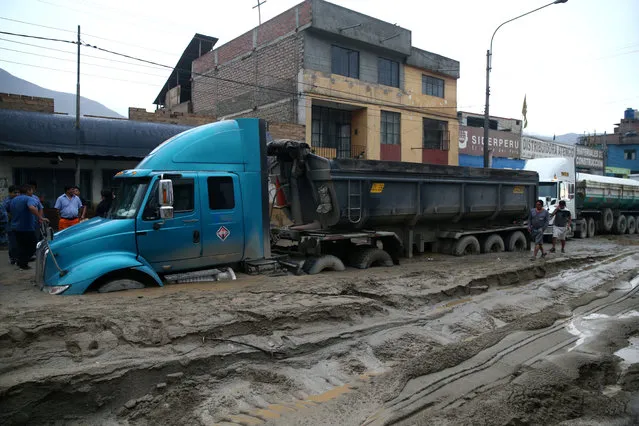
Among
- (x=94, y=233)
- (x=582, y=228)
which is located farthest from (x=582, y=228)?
(x=94, y=233)

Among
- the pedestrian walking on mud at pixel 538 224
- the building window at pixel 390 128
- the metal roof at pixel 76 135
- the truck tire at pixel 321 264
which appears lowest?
the truck tire at pixel 321 264

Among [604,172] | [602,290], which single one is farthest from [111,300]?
[604,172]

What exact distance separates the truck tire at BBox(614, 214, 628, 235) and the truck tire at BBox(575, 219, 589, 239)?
3732mm

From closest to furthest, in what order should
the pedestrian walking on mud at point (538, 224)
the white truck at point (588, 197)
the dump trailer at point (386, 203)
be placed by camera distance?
the dump trailer at point (386, 203)
the pedestrian walking on mud at point (538, 224)
the white truck at point (588, 197)

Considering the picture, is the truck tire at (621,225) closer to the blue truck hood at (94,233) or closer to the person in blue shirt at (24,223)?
the blue truck hood at (94,233)

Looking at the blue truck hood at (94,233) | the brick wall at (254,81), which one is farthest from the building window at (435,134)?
the blue truck hood at (94,233)

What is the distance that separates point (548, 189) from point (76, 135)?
1823 centimetres

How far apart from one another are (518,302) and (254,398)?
5.06 metres

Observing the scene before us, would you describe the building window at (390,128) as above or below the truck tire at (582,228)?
above

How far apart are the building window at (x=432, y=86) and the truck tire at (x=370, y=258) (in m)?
20.6

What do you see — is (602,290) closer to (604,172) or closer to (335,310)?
(335,310)

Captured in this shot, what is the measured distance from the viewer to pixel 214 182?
722 centimetres

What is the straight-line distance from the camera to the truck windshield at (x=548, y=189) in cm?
1864

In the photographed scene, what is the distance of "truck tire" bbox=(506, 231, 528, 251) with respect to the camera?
1326 cm
